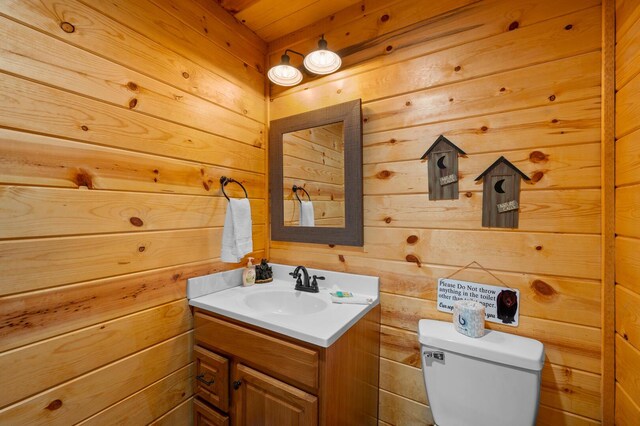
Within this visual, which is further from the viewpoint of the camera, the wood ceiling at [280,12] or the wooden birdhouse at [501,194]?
the wood ceiling at [280,12]

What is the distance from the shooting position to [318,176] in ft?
4.87

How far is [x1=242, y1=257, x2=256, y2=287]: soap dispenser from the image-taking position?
150cm

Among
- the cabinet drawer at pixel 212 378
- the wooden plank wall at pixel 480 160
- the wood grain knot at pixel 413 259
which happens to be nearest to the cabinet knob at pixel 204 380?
the cabinet drawer at pixel 212 378

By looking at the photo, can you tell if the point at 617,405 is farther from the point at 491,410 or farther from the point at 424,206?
the point at 424,206

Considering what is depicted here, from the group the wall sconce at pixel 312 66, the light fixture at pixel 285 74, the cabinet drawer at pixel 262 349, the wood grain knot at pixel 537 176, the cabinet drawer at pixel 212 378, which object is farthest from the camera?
the light fixture at pixel 285 74

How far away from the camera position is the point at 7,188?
788 mm

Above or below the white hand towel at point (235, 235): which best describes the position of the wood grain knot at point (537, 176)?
above

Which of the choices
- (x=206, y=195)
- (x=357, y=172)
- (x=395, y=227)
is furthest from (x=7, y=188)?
(x=395, y=227)

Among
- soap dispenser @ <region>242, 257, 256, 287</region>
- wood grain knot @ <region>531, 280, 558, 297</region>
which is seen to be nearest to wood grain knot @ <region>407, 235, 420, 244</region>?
wood grain knot @ <region>531, 280, 558, 297</region>

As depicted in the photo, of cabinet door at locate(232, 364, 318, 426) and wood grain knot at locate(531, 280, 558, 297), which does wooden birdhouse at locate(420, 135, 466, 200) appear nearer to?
wood grain knot at locate(531, 280, 558, 297)

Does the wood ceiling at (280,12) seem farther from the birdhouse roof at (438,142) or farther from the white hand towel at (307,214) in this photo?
the white hand towel at (307,214)

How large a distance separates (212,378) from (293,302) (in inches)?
18.8

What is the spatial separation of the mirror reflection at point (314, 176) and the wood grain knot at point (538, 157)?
0.79 meters

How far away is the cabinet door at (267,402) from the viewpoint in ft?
3.01
